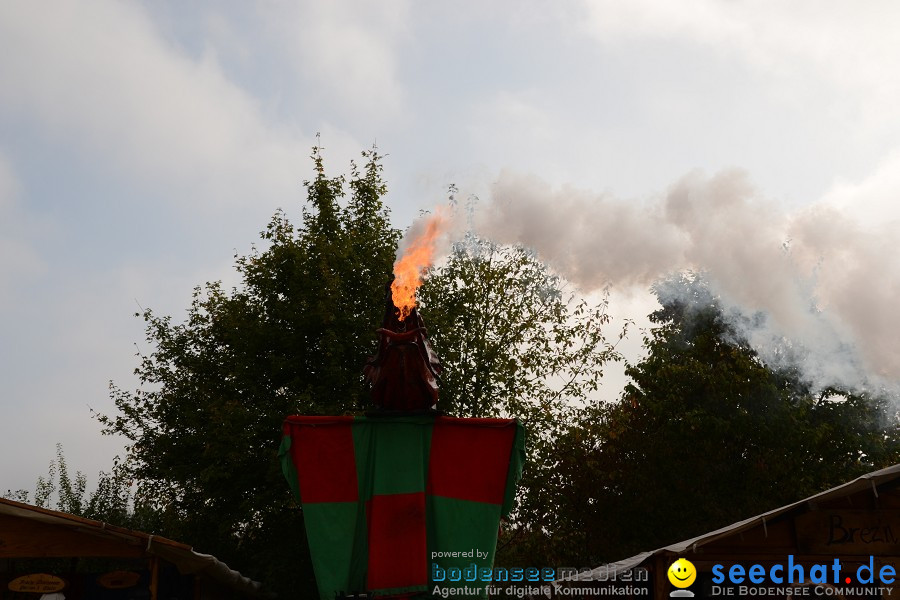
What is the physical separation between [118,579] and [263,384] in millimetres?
7752

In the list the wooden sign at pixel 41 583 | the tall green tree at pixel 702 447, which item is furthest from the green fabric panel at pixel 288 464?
the tall green tree at pixel 702 447

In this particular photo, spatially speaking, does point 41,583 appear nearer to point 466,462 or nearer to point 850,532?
point 466,462

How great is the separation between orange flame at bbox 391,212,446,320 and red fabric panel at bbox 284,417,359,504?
1542mm

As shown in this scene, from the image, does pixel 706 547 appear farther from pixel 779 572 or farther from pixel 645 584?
pixel 645 584

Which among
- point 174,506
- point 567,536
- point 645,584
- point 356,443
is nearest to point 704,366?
point 567,536

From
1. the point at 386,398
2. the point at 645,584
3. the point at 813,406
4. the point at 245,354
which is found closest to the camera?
the point at 386,398

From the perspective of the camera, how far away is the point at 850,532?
11016 millimetres

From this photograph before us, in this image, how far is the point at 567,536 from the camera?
2361 centimetres

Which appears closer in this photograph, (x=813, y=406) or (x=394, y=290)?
(x=394, y=290)

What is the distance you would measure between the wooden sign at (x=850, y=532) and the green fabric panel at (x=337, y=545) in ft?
18.6

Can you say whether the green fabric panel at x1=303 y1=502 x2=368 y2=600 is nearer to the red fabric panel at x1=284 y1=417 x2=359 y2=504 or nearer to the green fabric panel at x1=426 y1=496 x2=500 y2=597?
the red fabric panel at x1=284 y1=417 x2=359 y2=504

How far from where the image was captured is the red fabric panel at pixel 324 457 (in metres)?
10.3

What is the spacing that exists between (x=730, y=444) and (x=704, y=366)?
2.26 metres

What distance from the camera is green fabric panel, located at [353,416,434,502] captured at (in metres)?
10.2
